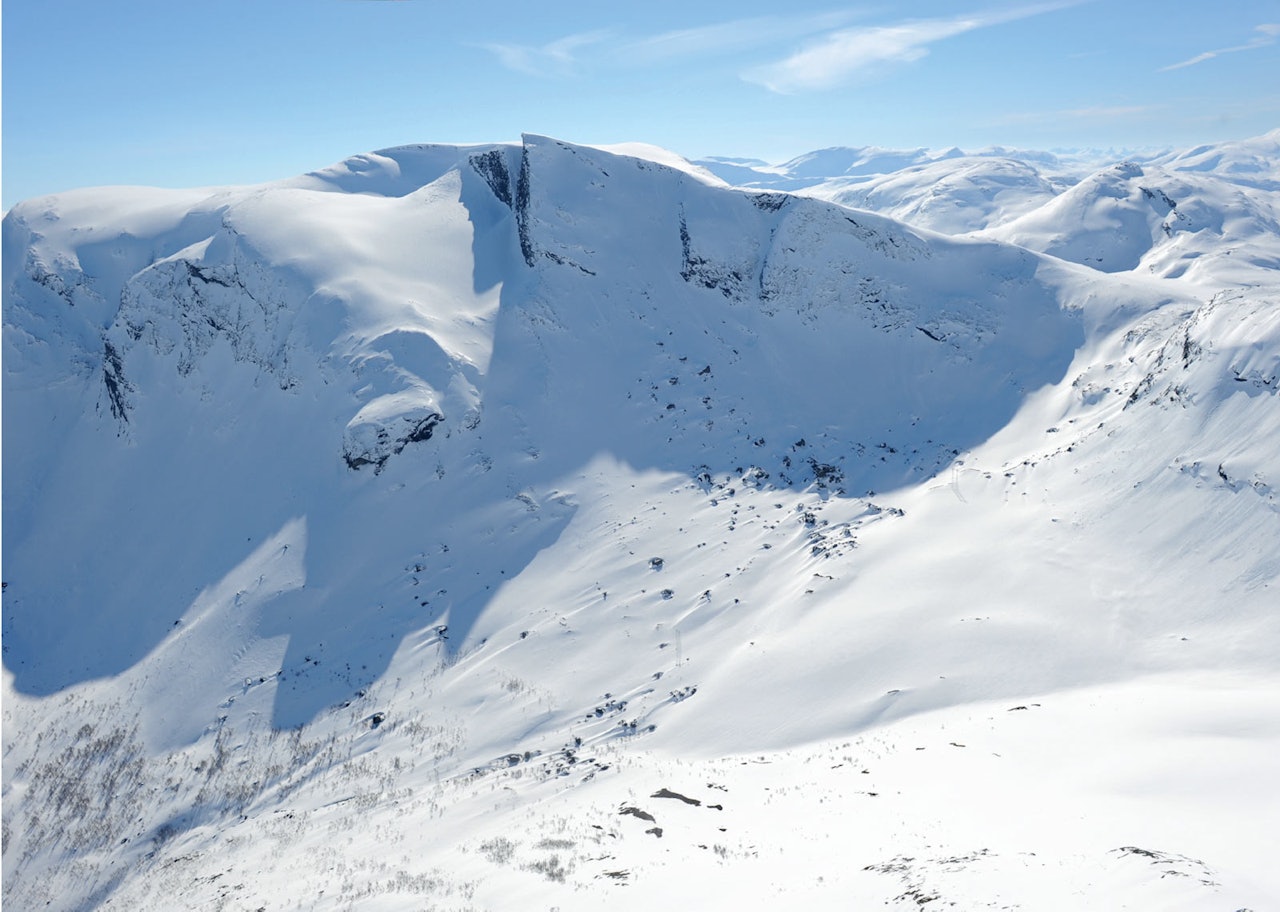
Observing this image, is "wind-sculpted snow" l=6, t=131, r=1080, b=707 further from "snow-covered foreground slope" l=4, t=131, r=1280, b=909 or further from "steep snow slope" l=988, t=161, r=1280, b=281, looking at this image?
"steep snow slope" l=988, t=161, r=1280, b=281

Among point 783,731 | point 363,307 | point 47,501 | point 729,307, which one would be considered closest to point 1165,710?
point 783,731

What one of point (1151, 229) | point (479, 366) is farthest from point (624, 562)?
point (1151, 229)

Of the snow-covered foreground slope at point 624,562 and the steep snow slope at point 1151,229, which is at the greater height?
the steep snow slope at point 1151,229

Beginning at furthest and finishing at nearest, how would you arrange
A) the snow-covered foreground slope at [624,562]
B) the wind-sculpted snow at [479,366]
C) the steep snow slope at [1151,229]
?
the steep snow slope at [1151,229] → the wind-sculpted snow at [479,366] → the snow-covered foreground slope at [624,562]

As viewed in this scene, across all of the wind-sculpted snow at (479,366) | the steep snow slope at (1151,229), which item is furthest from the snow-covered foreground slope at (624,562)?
the steep snow slope at (1151,229)

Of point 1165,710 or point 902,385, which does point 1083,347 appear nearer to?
point 902,385

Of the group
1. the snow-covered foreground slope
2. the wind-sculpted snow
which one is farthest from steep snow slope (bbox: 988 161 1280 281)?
the snow-covered foreground slope

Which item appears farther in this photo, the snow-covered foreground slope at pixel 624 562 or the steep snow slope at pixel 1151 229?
the steep snow slope at pixel 1151 229

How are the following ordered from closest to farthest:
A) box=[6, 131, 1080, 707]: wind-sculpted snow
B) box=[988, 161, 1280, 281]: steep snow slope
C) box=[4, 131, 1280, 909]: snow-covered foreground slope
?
box=[4, 131, 1280, 909]: snow-covered foreground slope, box=[6, 131, 1080, 707]: wind-sculpted snow, box=[988, 161, 1280, 281]: steep snow slope

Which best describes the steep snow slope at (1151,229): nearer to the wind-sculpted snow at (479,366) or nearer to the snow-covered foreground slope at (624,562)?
the wind-sculpted snow at (479,366)
